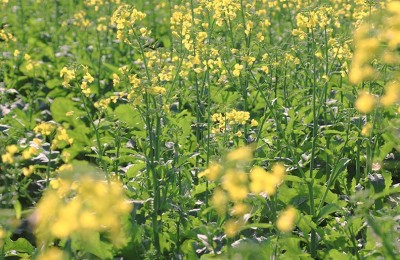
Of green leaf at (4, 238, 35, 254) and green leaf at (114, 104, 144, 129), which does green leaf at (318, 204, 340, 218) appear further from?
green leaf at (114, 104, 144, 129)

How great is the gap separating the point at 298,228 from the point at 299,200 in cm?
16

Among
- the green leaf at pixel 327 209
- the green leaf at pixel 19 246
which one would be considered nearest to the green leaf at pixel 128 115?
the green leaf at pixel 19 246

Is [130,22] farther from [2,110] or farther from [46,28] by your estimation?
[46,28]

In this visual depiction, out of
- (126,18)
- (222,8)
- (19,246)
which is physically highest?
(126,18)

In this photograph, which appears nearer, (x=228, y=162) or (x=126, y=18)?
(x=228, y=162)

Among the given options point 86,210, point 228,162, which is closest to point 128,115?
point 228,162

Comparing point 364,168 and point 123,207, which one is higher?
point 123,207

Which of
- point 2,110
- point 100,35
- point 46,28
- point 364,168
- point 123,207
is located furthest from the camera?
point 46,28

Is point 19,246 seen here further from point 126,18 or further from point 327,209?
point 327,209

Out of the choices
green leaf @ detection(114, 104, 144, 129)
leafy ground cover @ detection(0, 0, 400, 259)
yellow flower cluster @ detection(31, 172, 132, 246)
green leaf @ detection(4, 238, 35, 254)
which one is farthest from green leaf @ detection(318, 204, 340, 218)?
yellow flower cluster @ detection(31, 172, 132, 246)

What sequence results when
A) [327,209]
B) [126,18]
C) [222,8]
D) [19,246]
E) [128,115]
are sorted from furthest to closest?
[128,115], [222,8], [126,18], [19,246], [327,209]

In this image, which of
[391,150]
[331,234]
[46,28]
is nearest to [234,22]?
[391,150]

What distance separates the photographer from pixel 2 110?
19.4 ft

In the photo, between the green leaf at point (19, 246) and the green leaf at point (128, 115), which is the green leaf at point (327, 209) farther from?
the green leaf at point (128, 115)
